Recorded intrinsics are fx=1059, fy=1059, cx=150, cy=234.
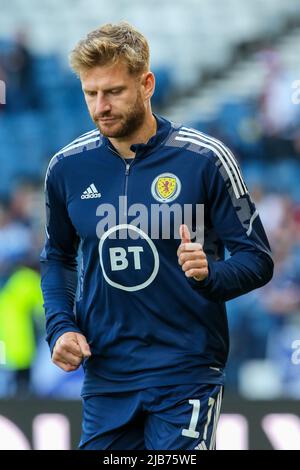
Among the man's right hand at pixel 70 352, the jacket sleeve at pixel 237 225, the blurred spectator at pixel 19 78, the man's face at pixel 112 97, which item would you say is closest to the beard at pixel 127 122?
the man's face at pixel 112 97

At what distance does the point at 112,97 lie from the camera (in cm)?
326

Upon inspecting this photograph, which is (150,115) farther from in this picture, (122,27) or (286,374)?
(286,374)

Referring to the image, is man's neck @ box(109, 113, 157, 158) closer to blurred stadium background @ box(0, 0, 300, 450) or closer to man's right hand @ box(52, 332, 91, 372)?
man's right hand @ box(52, 332, 91, 372)

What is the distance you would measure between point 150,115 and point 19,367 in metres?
4.54

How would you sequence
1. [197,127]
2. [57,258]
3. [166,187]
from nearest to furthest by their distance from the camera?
[166,187] → [57,258] → [197,127]

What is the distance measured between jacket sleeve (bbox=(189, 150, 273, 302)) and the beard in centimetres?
26

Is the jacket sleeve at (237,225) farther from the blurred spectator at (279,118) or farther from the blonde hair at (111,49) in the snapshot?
the blurred spectator at (279,118)

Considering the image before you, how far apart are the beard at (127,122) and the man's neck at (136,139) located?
0.08ft

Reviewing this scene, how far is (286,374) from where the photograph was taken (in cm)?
727

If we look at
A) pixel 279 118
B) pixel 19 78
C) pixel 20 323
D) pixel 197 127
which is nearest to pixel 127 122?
pixel 20 323

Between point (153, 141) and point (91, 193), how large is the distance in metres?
0.26

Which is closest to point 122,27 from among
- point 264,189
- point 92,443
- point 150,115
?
point 150,115

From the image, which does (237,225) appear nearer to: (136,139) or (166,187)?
(166,187)

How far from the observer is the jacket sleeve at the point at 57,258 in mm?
3484
